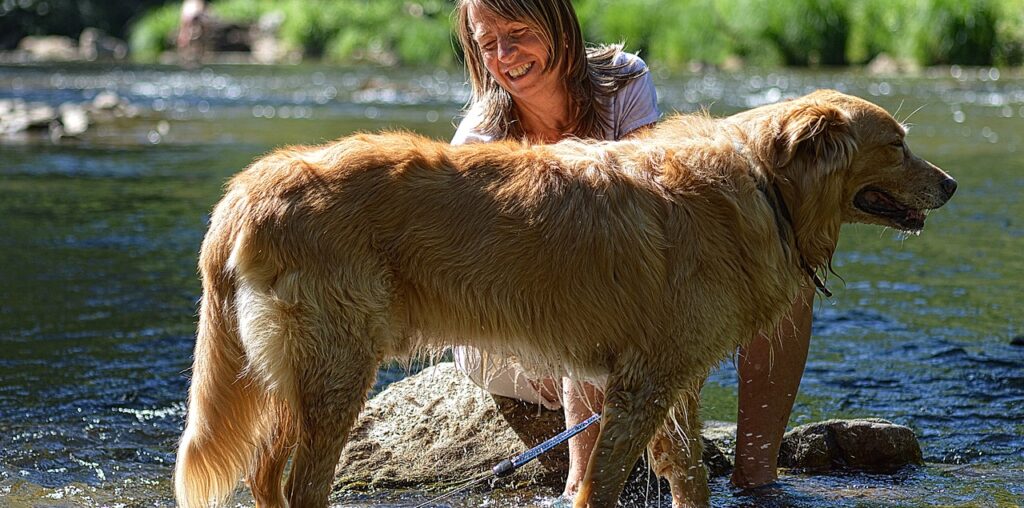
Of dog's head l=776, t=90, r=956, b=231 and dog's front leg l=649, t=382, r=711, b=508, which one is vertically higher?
dog's head l=776, t=90, r=956, b=231

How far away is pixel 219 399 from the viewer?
4.02 metres

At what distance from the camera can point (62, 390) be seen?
637 cm

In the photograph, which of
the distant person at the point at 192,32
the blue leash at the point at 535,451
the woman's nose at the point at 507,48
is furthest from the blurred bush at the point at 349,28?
the blue leash at the point at 535,451

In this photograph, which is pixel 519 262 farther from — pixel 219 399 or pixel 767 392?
pixel 767 392

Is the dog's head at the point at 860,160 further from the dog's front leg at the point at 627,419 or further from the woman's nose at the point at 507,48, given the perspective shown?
the woman's nose at the point at 507,48

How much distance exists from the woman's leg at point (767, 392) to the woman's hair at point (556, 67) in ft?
3.96

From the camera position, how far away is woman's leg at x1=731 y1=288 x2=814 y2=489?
15.9 ft

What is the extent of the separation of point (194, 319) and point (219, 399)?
405 centimetres

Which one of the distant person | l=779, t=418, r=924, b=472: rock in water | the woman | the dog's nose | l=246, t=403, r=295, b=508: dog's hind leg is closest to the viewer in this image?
l=246, t=403, r=295, b=508: dog's hind leg

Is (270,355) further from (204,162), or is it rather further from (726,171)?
(204,162)

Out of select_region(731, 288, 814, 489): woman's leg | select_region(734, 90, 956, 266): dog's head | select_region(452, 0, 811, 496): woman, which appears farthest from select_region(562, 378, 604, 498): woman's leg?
select_region(734, 90, 956, 266): dog's head

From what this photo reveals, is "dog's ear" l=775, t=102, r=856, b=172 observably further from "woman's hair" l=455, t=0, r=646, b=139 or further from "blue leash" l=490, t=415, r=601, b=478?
"blue leash" l=490, t=415, r=601, b=478

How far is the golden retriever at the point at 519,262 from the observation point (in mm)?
3838

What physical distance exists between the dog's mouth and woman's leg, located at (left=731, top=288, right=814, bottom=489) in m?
0.57
